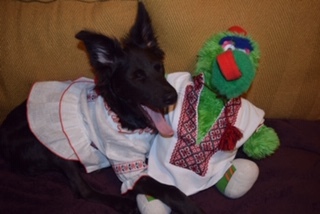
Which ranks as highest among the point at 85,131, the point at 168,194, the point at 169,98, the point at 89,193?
the point at 169,98

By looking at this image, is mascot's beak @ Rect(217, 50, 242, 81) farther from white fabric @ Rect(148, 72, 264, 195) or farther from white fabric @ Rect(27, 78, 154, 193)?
white fabric @ Rect(27, 78, 154, 193)

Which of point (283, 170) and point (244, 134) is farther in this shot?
point (283, 170)

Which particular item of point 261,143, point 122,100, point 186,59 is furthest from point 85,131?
point 261,143

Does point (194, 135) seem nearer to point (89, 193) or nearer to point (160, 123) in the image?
point (160, 123)

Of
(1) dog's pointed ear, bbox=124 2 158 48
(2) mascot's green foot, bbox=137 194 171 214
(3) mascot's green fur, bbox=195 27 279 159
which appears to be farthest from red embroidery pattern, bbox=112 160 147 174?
(1) dog's pointed ear, bbox=124 2 158 48

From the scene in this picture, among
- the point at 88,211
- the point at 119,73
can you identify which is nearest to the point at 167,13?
the point at 119,73

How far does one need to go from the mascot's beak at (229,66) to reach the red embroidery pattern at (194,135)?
0.77ft

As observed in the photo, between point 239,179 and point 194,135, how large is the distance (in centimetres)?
27

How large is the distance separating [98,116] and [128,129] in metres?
0.15

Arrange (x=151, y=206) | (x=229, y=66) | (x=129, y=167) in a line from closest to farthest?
1. (x=229, y=66)
2. (x=151, y=206)
3. (x=129, y=167)

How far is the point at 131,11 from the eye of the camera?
5.28 ft

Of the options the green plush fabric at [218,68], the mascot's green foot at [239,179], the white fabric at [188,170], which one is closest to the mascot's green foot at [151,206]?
the white fabric at [188,170]

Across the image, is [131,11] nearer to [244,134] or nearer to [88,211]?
[244,134]

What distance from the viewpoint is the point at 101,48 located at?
1.39 meters
